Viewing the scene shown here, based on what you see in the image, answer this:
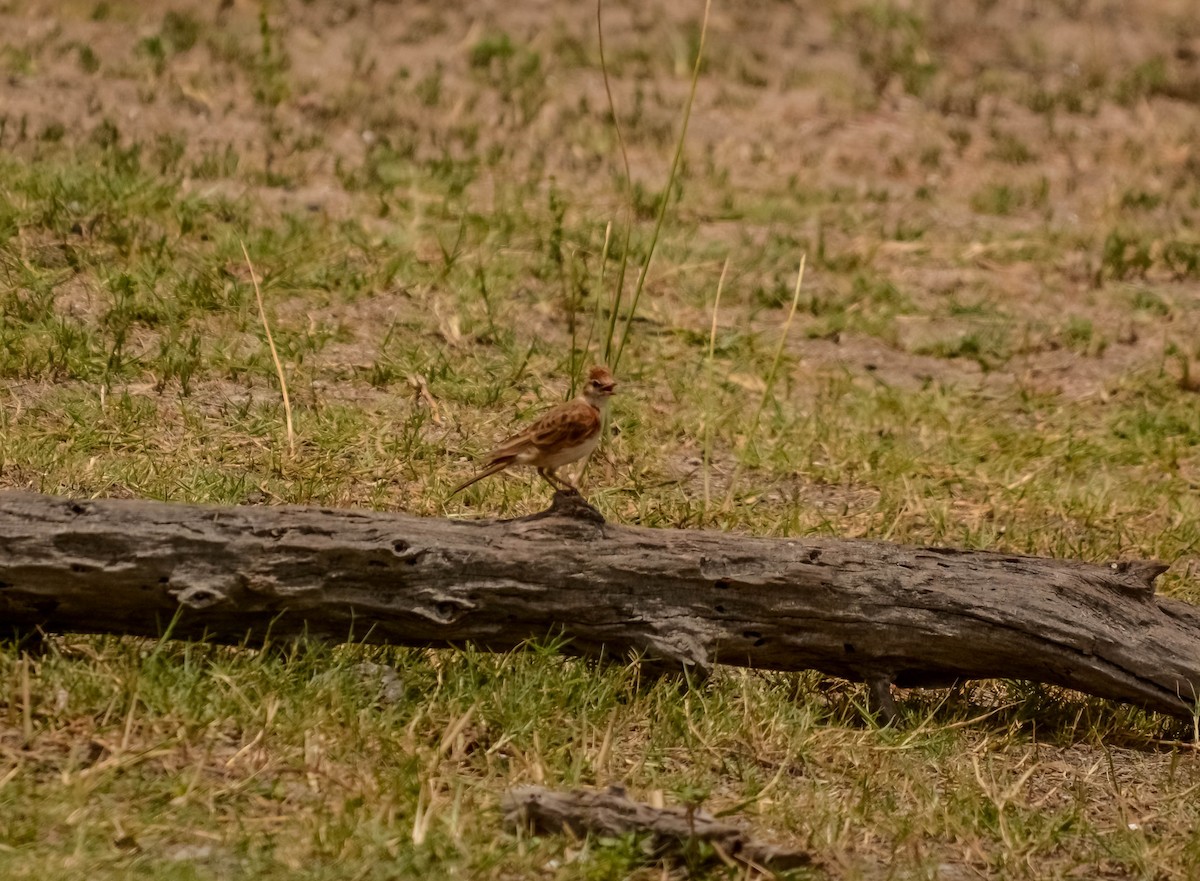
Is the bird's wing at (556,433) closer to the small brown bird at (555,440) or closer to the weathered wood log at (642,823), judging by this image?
the small brown bird at (555,440)

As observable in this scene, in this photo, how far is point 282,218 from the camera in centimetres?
876

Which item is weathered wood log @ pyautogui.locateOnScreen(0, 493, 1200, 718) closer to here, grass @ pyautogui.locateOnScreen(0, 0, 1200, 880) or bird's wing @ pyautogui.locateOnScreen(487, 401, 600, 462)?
grass @ pyautogui.locateOnScreen(0, 0, 1200, 880)

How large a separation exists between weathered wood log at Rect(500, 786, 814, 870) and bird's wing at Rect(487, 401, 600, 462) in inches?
58.5

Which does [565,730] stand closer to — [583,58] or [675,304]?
[675,304]

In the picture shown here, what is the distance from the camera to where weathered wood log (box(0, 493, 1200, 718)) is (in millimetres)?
4652

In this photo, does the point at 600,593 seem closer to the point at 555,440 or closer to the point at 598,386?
the point at 555,440

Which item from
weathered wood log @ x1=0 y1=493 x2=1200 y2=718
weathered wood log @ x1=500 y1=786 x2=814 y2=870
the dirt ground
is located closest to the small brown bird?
weathered wood log @ x1=0 y1=493 x2=1200 y2=718

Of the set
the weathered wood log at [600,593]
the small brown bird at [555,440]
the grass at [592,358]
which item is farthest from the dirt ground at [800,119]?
the weathered wood log at [600,593]

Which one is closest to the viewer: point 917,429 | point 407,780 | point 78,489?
point 407,780

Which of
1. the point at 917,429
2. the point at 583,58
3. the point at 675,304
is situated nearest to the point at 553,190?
the point at 675,304

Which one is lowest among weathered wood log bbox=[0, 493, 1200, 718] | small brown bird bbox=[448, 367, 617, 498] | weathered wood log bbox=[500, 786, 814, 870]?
weathered wood log bbox=[500, 786, 814, 870]

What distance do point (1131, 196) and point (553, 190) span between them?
4.30m

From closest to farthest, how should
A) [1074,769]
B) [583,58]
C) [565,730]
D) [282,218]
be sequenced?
[565,730] → [1074,769] → [282,218] → [583,58]

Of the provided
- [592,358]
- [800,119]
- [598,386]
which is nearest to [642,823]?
[598,386]
